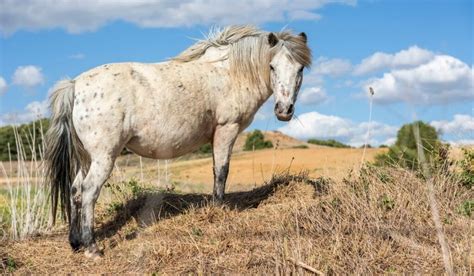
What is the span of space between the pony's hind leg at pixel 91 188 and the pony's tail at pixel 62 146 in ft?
1.67

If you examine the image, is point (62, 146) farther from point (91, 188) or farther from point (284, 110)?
point (284, 110)

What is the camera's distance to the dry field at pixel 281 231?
19.4ft

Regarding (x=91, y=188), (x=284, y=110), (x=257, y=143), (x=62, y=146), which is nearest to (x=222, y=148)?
(x=284, y=110)

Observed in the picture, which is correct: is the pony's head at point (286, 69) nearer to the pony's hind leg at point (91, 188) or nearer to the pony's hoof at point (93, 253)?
the pony's hind leg at point (91, 188)

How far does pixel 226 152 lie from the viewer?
7.55 meters

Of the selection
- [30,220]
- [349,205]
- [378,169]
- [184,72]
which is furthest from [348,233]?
[30,220]

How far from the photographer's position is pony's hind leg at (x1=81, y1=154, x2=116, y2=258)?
6.48 m

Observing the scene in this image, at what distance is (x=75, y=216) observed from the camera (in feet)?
22.6

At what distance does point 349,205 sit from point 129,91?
2.96 metres

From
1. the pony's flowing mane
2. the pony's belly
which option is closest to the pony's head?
the pony's flowing mane

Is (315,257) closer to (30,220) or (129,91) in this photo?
(129,91)

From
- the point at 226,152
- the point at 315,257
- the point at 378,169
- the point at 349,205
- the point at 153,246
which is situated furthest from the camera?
the point at 378,169

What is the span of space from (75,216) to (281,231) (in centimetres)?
245

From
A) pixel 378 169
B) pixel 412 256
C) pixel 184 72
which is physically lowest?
pixel 412 256
